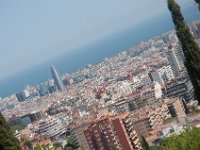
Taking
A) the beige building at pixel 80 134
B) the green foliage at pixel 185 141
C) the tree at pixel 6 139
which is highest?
the tree at pixel 6 139

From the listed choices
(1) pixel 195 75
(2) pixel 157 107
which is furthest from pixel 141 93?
(1) pixel 195 75

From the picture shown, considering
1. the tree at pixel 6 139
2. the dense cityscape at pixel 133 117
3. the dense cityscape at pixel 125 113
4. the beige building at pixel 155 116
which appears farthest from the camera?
the beige building at pixel 155 116

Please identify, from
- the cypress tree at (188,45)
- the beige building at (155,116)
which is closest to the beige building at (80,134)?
the beige building at (155,116)

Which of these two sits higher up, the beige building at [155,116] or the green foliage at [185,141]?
the green foliage at [185,141]

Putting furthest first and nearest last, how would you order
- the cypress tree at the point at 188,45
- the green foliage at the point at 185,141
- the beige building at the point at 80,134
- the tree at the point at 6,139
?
1. the beige building at the point at 80,134
2. the cypress tree at the point at 188,45
3. the tree at the point at 6,139
4. the green foliage at the point at 185,141

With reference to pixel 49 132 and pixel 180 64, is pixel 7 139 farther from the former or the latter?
Result: pixel 180 64

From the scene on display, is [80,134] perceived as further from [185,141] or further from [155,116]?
[185,141]

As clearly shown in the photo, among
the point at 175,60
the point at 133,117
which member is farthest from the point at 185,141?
A: the point at 175,60

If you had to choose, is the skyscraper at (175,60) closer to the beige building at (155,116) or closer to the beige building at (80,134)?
the beige building at (155,116)
